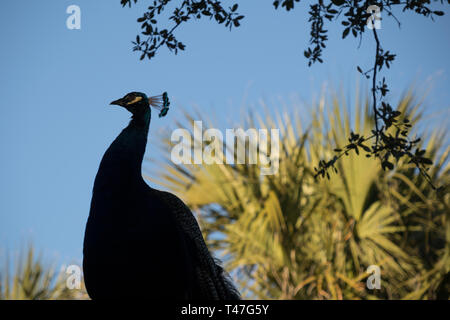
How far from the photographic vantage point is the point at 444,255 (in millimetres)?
6840

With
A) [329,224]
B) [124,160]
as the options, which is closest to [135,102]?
[124,160]

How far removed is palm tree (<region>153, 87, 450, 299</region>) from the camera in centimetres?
670

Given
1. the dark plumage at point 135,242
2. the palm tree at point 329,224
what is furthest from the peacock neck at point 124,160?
the palm tree at point 329,224

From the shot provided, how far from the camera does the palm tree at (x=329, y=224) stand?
264 inches

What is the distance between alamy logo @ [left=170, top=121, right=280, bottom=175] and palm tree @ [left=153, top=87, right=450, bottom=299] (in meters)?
0.11

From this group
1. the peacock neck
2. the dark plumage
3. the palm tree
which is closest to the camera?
the dark plumage

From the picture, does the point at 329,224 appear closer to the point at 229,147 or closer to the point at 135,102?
the point at 229,147

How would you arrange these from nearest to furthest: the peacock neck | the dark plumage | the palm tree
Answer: the dark plumage → the peacock neck → the palm tree

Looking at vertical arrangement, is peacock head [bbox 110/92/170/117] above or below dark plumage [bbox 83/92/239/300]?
above

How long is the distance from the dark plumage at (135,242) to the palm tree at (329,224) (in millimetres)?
3397

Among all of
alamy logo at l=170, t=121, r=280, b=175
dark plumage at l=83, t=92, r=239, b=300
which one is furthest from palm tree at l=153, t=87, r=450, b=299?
dark plumage at l=83, t=92, r=239, b=300

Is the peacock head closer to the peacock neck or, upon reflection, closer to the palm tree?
the peacock neck

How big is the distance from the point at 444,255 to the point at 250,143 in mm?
2685
